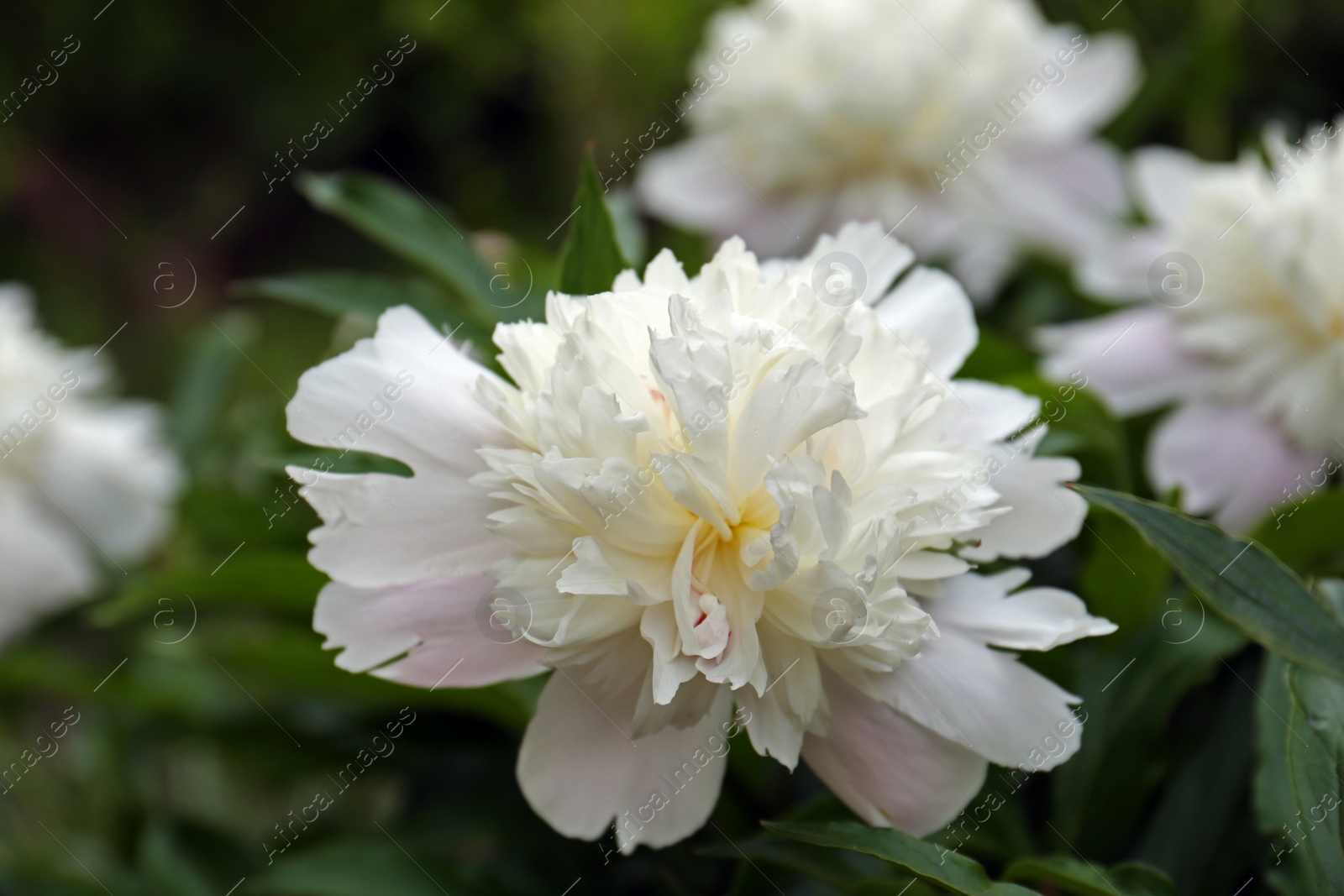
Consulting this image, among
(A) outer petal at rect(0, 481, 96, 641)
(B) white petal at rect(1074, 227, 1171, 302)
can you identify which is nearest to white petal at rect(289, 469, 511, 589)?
(B) white petal at rect(1074, 227, 1171, 302)

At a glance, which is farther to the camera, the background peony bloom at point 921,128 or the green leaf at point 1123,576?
the background peony bloom at point 921,128

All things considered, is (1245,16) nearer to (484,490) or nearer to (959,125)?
(959,125)

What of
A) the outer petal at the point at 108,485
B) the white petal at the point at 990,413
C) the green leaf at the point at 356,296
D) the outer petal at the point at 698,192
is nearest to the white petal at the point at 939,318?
the white petal at the point at 990,413

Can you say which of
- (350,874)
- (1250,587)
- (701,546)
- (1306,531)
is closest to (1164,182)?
(1306,531)

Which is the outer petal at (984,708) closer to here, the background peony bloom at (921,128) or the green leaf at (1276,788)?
the green leaf at (1276,788)

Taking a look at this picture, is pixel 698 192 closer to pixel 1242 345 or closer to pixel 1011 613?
pixel 1242 345
